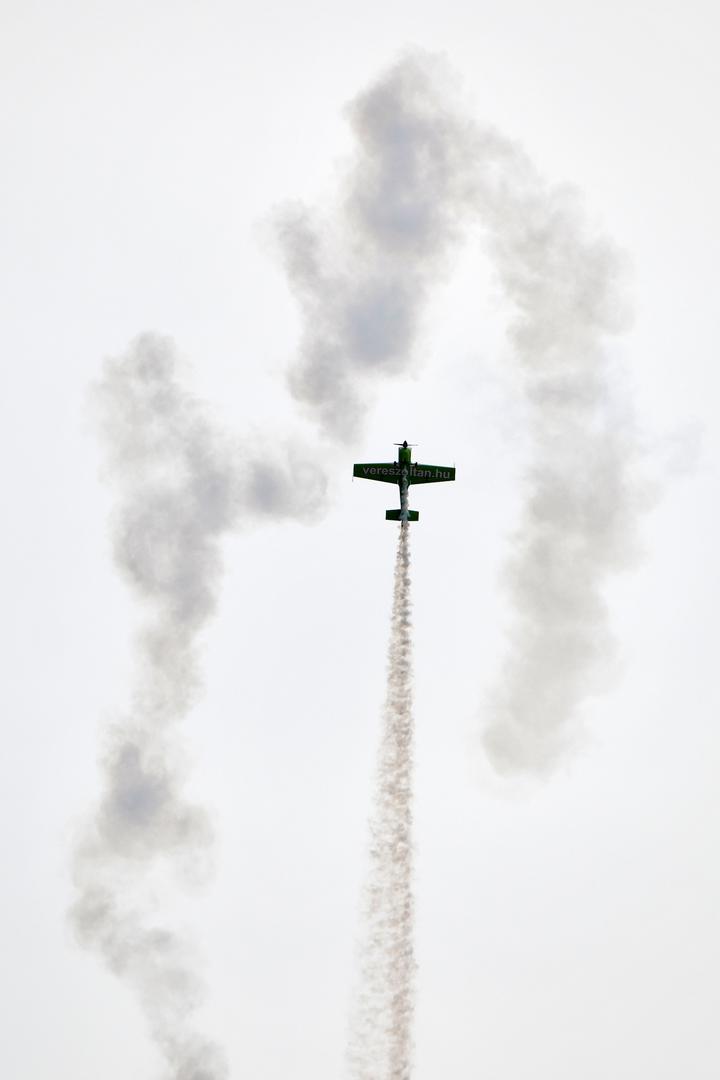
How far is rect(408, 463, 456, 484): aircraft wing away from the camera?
382ft

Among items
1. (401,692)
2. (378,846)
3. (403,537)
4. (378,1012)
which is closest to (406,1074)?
(378,1012)

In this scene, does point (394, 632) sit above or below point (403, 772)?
above

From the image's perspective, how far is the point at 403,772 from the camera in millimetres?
116812

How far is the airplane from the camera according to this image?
11588 cm

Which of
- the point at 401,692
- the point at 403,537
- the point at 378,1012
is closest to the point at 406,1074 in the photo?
the point at 378,1012

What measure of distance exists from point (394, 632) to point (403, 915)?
16309 millimetres

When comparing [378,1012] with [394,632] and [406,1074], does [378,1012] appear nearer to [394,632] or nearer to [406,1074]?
[406,1074]

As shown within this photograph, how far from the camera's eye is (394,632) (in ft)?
387

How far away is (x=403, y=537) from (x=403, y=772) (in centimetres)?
1359

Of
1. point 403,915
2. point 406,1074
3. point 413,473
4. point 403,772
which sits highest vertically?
point 413,473

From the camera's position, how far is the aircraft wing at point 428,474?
116m

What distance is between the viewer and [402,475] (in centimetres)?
11619

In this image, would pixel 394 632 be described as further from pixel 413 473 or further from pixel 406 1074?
pixel 406 1074

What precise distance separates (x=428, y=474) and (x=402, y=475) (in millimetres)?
1642
